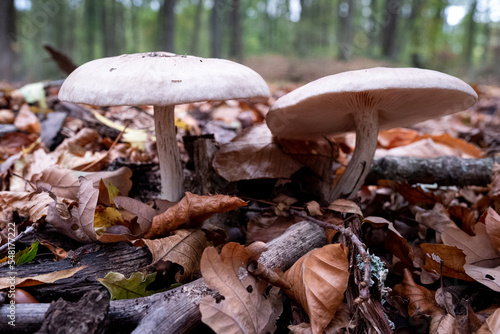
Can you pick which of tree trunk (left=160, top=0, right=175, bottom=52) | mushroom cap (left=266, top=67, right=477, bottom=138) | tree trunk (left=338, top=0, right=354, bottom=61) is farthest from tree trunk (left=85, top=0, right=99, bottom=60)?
mushroom cap (left=266, top=67, right=477, bottom=138)

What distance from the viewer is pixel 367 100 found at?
1.61 m

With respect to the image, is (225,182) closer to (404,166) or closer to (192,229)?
(192,229)

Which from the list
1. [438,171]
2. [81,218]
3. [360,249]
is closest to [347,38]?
[438,171]

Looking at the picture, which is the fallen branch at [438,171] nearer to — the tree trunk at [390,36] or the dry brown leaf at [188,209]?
the dry brown leaf at [188,209]

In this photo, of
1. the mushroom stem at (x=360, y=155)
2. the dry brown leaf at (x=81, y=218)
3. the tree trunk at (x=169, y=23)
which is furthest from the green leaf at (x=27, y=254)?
the tree trunk at (x=169, y=23)

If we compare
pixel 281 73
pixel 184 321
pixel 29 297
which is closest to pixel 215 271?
pixel 184 321

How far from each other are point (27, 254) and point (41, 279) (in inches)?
6.8

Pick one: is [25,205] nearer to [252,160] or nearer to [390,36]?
[252,160]

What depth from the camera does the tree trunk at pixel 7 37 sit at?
26.7 feet

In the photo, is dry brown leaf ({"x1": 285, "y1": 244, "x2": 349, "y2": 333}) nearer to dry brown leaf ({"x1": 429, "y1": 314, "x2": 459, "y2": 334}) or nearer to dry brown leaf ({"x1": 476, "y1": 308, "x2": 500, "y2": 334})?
dry brown leaf ({"x1": 429, "y1": 314, "x2": 459, "y2": 334})

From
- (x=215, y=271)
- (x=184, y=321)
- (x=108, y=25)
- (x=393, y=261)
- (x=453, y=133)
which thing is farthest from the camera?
(x=108, y=25)

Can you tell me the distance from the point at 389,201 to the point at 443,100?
0.79 metres

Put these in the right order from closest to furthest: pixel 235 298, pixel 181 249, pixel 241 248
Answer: pixel 235 298 < pixel 241 248 < pixel 181 249

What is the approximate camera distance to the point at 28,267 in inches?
47.0
